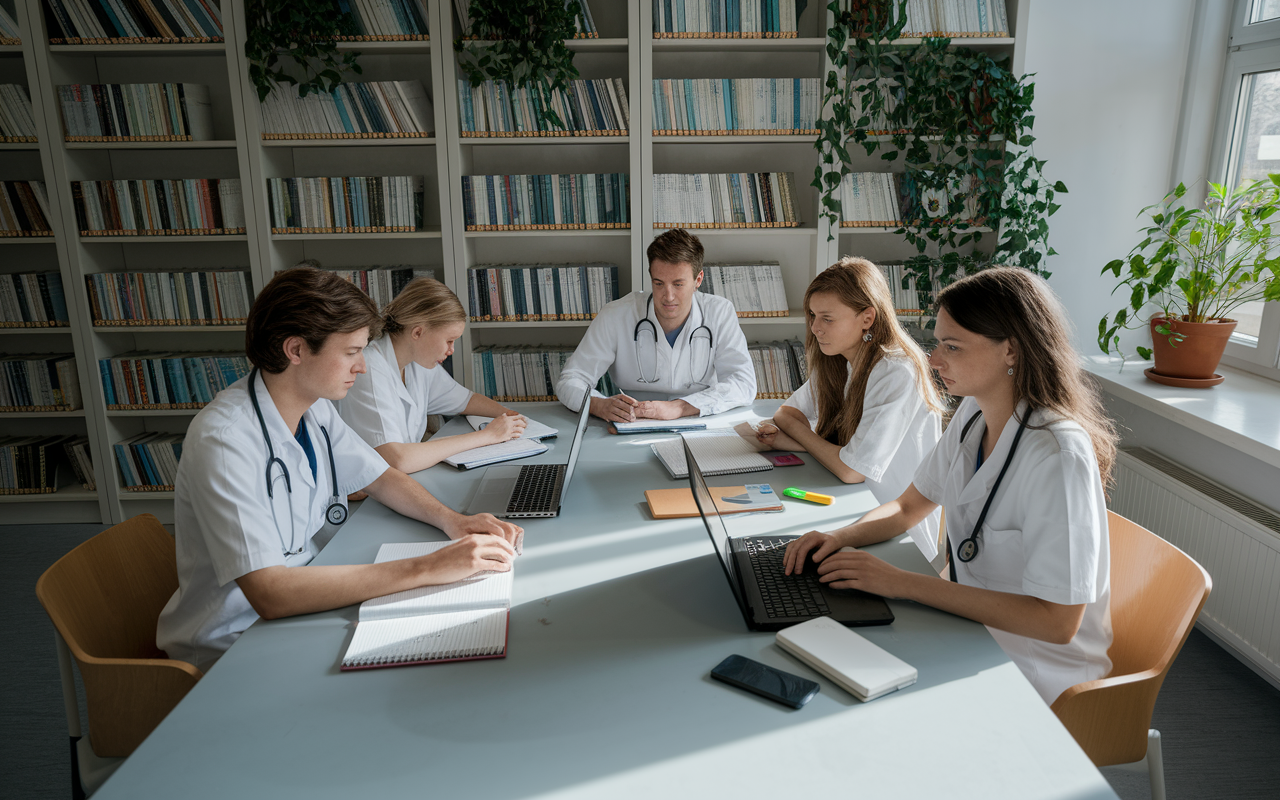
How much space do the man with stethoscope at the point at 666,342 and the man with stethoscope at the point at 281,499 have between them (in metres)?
1.29

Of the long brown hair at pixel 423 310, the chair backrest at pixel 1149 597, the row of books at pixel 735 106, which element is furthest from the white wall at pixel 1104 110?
the long brown hair at pixel 423 310

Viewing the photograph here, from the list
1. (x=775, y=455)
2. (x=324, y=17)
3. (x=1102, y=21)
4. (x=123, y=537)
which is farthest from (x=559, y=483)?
(x=1102, y=21)

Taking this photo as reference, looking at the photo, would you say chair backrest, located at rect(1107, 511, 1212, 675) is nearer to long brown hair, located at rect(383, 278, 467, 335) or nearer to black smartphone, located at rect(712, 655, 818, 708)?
black smartphone, located at rect(712, 655, 818, 708)

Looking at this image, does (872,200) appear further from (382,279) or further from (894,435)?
(382,279)

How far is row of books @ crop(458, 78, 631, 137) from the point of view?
11.2 ft

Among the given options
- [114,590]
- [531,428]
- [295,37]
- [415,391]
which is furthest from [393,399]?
[295,37]

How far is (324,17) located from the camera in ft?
10.6

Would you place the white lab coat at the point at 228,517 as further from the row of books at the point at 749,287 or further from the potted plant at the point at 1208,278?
the potted plant at the point at 1208,278

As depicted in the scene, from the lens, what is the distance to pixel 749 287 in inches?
144

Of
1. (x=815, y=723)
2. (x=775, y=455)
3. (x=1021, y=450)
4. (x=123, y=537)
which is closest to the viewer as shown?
(x=815, y=723)

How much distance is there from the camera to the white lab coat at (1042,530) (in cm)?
131

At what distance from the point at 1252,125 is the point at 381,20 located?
3.50m

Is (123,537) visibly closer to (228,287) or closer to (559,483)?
(559,483)

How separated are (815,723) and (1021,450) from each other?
674 mm
